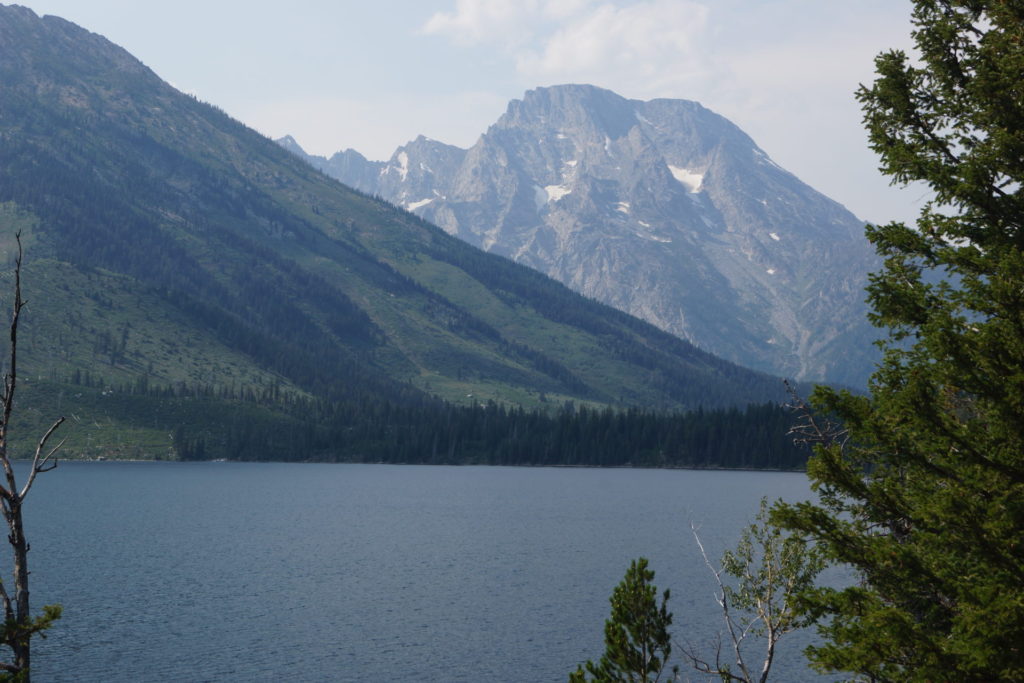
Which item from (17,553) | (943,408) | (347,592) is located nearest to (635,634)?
(943,408)

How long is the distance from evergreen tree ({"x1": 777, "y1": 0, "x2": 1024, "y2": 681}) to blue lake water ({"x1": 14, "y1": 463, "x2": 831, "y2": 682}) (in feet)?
173

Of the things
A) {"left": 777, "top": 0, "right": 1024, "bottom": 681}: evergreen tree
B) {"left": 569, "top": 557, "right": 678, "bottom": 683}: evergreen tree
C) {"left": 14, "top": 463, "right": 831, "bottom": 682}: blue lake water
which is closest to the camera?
{"left": 777, "top": 0, "right": 1024, "bottom": 681}: evergreen tree

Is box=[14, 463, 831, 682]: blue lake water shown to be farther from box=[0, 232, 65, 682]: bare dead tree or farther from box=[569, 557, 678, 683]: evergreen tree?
box=[0, 232, 65, 682]: bare dead tree

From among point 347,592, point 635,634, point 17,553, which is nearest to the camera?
point 17,553

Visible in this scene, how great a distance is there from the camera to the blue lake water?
77.6m

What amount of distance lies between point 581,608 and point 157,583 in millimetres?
53295

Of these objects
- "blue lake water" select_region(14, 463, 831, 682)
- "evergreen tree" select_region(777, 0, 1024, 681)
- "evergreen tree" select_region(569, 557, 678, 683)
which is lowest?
"blue lake water" select_region(14, 463, 831, 682)

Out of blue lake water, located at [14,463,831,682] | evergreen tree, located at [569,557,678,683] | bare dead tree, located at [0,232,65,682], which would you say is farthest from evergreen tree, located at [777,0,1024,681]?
blue lake water, located at [14,463,831,682]

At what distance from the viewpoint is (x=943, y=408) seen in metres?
26.7

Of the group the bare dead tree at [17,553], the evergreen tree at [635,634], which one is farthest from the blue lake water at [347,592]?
the bare dead tree at [17,553]

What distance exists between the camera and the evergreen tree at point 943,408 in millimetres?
22078

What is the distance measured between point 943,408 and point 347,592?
93.5 meters

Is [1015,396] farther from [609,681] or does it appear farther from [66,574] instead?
[66,574]

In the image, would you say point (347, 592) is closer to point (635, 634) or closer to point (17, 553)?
point (635, 634)
